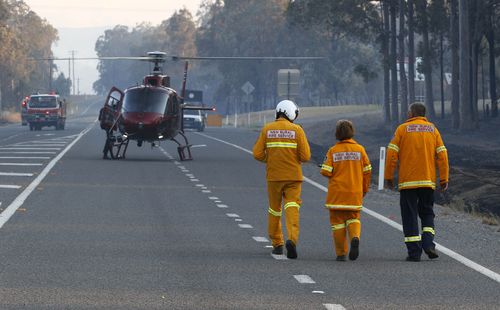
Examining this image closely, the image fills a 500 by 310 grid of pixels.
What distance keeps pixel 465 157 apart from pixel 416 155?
2609 centimetres

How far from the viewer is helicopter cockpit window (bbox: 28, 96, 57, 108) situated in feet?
257

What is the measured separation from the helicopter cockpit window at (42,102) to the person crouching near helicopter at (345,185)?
212 ft

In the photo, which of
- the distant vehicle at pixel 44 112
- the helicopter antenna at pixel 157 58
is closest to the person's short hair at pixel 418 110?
the helicopter antenna at pixel 157 58

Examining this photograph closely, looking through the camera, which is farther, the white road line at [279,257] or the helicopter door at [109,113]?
the helicopter door at [109,113]

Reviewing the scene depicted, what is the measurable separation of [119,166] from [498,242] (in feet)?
61.4

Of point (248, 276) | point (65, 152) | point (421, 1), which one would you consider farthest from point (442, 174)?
point (421, 1)

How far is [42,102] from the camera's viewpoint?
257ft

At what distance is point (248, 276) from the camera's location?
13117 millimetres

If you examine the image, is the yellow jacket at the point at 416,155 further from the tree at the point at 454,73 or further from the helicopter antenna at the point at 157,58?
the tree at the point at 454,73

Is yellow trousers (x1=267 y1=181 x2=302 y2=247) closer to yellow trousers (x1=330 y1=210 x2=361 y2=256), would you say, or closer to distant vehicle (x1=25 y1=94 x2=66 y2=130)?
yellow trousers (x1=330 y1=210 x2=361 y2=256)

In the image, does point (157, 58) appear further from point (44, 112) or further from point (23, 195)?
point (44, 112)

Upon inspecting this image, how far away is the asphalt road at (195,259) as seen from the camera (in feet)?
37.9

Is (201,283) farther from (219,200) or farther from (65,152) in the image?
(65,152)

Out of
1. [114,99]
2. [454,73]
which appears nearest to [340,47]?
[454,73]
